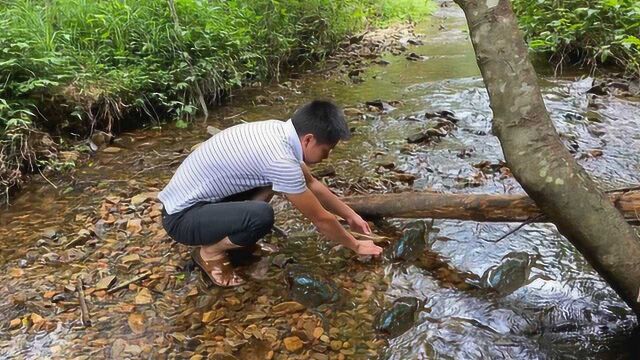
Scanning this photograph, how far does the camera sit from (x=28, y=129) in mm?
5074

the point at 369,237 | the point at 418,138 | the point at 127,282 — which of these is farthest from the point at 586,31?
the point at 127,282

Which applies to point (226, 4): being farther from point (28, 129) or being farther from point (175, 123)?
point (28, 129)

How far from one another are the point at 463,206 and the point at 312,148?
47.0 inches

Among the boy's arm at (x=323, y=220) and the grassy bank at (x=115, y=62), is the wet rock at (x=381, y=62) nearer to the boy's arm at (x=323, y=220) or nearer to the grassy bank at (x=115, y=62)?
the grassy bank at (x=115, y=62)

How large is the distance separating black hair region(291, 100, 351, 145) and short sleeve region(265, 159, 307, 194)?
0.21 meters

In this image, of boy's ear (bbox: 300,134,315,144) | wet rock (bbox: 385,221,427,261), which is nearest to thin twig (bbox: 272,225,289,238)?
wet rock (bbox: 385,221,427,261)

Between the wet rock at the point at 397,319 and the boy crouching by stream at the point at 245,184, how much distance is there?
1.78ft

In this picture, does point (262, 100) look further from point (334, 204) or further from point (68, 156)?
point (334, 204)

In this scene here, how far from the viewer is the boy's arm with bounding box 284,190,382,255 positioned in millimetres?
3191

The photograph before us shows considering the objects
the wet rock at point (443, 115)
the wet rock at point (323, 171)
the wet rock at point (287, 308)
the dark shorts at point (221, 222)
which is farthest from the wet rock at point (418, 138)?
the wet rock at point (287, 308)

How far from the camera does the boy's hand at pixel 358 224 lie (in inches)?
149

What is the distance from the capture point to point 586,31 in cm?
760

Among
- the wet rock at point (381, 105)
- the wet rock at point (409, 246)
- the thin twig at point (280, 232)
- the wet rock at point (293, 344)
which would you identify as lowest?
the wet rock at point (381, 105)

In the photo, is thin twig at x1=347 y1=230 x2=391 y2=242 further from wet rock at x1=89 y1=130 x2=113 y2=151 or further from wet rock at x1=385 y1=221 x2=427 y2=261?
wet rock at x1=89 y1=130 x2=113 y2=151
